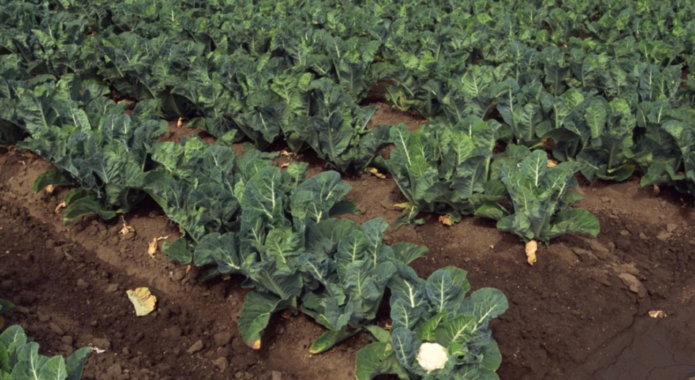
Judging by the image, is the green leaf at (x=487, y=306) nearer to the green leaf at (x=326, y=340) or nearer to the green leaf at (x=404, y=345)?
the green leaf at (x=404, y=345)

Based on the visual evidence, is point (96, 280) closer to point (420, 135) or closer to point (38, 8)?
point (420, 135)

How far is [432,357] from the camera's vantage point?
135 inches

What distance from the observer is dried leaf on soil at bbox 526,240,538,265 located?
15.4 feet

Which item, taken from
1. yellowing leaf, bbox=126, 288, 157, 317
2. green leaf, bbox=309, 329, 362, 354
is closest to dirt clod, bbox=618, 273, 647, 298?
green leaf, bbox=309, 329, 362, 354

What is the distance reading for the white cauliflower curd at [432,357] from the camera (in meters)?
3.40

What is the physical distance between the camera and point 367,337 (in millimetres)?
4023

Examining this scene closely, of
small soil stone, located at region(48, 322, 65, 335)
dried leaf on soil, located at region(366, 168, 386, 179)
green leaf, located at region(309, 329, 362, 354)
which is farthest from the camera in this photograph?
dried leaf on soil, located at region(366, 168, 386, 179)

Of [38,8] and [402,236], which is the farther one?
[38,8]

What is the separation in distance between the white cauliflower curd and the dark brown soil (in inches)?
23.1

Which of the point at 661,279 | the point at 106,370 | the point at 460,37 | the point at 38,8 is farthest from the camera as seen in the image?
the point at 38,8

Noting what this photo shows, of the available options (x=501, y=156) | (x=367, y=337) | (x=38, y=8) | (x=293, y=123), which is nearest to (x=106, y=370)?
(x=367, y=337)

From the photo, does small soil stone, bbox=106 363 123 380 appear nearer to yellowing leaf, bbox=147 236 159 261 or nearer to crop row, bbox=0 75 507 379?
crop row, bbox=0 75 507 379

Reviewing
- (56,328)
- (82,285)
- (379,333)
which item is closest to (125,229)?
(82,285)

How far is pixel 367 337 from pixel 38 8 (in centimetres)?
802
